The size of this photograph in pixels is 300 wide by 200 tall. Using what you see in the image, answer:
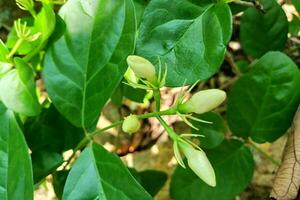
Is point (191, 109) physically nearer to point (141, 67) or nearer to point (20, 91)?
point (141, 67)

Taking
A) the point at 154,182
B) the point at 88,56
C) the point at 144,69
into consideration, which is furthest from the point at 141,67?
the point at 154,182

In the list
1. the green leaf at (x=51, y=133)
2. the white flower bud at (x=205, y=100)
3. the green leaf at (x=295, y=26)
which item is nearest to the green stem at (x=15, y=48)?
the green leaf at (x=51, y=133)

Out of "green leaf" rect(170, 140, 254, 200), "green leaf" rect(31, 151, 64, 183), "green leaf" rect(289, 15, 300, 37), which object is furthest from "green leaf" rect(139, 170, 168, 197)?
"green leaf" rect(289, 15, 300, 37)

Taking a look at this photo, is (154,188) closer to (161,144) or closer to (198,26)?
(161,144)

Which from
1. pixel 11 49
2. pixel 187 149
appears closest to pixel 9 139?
pixel 11 49

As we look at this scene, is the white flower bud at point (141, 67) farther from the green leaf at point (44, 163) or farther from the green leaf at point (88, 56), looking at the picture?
the green leaf at point (44, 163)
